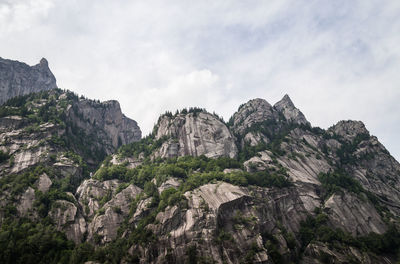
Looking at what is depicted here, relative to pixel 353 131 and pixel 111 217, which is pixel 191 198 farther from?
pixel 353 131

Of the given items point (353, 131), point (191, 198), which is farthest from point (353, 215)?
point (353, 131)

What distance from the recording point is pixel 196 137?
159500 millimetres

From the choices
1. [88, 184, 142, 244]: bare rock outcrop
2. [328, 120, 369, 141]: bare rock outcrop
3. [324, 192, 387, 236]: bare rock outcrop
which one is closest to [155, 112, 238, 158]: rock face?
→ [88, 184, 142, 244]: bare rock outcrop

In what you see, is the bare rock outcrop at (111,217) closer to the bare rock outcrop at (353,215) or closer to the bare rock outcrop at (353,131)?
the bare rock outcrop at (353,215)

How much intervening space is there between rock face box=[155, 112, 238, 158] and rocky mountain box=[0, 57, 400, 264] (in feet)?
2.17

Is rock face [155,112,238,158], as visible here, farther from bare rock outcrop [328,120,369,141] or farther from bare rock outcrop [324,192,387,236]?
bare rock outcrop [328,120,369,141]

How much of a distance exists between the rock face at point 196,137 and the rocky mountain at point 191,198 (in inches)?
26.1

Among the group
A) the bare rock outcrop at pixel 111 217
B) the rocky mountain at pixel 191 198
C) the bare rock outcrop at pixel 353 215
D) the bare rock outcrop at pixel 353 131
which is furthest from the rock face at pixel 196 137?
the bare rock outcrop at pixel 353 131

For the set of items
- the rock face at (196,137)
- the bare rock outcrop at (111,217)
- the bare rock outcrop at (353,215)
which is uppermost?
the rock face at (196,137)

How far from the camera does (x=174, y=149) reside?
154 metres

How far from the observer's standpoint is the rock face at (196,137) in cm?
15288

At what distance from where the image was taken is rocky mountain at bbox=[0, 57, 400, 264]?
279 feet

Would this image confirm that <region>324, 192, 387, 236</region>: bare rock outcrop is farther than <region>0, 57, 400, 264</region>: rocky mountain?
Yes

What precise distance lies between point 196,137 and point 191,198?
64694 mm
